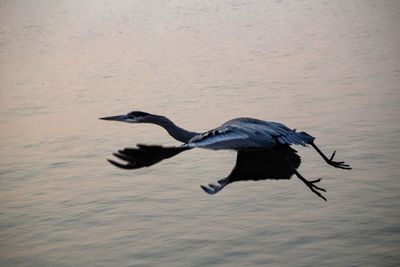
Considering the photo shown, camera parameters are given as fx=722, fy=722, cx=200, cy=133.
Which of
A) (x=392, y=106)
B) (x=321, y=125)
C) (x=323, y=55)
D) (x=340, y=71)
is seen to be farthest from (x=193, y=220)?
(x=323, y=55)

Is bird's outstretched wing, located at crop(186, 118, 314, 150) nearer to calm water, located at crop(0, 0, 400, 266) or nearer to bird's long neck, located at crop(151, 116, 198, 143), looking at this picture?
bird's long neck, located at crop(151, 116, 198, 143)

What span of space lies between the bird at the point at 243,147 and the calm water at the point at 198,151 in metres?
1.09

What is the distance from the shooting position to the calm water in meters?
8.62

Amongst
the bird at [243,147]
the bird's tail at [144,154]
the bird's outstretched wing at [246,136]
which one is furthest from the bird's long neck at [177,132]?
the bird's tail at [144,154]

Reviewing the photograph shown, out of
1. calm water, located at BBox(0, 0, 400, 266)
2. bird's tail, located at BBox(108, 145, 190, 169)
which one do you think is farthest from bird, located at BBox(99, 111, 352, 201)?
calm water, located at BBox(0, 0, 400, 266)

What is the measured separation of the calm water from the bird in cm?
109

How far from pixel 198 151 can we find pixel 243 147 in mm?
5747

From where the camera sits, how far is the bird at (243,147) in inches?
219

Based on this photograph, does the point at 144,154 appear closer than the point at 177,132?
Yes

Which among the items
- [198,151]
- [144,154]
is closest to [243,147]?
[144,154]

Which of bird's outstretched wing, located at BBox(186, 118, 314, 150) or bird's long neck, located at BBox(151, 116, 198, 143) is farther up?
bird's long neck, located at BBox(151, 116, 198, 143)

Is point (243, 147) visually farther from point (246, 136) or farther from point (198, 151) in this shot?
point (198, 151)

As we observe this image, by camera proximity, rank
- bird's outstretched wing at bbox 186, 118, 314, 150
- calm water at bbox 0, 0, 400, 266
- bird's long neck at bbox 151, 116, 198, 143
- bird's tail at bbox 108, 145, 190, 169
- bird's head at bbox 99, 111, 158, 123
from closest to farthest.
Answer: bird's tail at bbox 108, 145, 190, 169
bird's outstretched wing at bbox 186, 118, 314, 150
bird's long neck at bbox 151, 116, 198, 143
bird's head at bbox 99, 111, 158, 123
calm water at bbox 0, 0, 400, 266

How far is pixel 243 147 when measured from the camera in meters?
6.23
